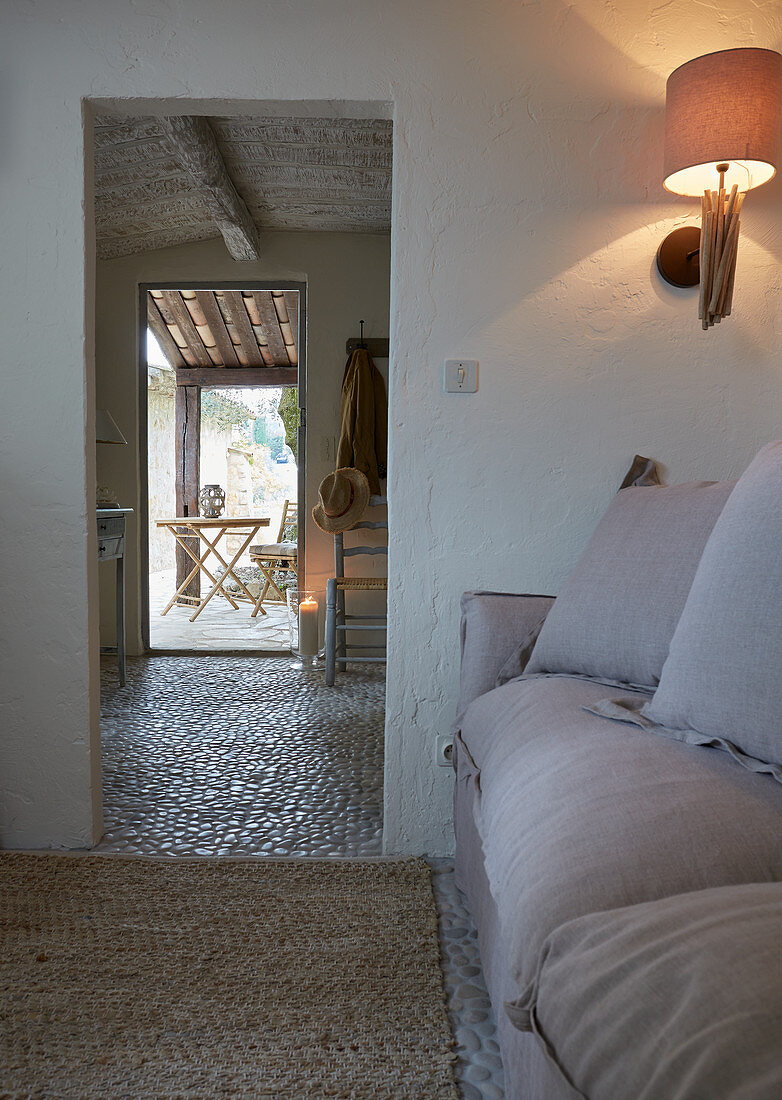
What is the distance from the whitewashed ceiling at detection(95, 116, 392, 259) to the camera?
3.19 meters

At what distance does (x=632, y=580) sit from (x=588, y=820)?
70 centimetres

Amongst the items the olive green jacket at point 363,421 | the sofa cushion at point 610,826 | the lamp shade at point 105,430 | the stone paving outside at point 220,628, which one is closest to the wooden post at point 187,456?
the stone paving outside at point 220,628

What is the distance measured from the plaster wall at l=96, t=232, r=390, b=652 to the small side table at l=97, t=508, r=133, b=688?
61 cm

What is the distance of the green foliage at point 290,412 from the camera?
23.6 ft

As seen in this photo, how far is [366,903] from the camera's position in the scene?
1.82 m

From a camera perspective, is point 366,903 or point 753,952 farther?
point 366,903

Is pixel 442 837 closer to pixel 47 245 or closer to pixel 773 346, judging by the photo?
pixel 773 346

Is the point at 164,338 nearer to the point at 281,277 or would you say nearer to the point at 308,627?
the point at 281,277

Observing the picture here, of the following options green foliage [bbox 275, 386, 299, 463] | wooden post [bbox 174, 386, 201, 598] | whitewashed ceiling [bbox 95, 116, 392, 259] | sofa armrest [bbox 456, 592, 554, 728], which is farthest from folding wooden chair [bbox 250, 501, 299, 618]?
sofa armrest [bbox 456, 592, 554, 728]

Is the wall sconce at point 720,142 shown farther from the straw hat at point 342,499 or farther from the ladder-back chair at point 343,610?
the straw hat at point 342,499

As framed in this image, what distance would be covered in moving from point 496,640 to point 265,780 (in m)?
1.16

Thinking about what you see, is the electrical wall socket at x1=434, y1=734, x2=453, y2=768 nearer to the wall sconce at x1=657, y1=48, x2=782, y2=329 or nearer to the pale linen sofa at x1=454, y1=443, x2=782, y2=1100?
the pale linen sofa at x1=454, y1=443, x2=782, y2=1100

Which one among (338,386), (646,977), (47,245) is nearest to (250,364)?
(338,386)

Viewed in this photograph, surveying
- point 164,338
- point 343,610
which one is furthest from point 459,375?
point 164,338
